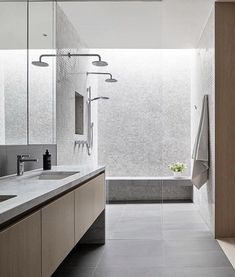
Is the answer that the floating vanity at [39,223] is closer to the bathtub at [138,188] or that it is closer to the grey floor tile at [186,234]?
the grey floor tile at [186,234]

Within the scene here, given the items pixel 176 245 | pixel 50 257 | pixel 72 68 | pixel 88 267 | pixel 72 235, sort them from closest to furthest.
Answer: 1. pixel 50 257
2. pixel 72 235
3. pixel 88 267
4. pixel 176 245
5. pixel 72 68

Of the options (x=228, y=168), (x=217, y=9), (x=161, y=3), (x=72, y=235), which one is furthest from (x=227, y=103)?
(x=72, y=235)

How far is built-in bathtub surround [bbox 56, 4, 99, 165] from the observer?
3658 mm

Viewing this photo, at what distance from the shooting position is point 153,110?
5160mm

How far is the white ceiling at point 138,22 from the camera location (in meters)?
3.83

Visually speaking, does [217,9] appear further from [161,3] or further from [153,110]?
[153,110]

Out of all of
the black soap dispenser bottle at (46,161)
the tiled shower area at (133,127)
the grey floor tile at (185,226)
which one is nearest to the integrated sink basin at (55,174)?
the black soap dispenser bottle at (46,161)

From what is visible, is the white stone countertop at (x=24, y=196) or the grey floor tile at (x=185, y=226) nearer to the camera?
Result: the white stone countertop at (x=24, y=196)

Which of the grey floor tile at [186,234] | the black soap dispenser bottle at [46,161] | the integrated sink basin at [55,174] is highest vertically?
the black soap dispenser bottle at [46,161]

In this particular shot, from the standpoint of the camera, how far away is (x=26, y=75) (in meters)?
2.70

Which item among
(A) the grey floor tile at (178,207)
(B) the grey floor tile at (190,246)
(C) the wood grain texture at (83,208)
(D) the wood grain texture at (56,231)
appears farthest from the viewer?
(A) the grey floor tile at (178,207)

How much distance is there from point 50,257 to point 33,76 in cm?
172

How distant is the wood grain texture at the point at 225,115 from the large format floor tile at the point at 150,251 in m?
0.37

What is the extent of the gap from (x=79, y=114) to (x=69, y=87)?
52cm
